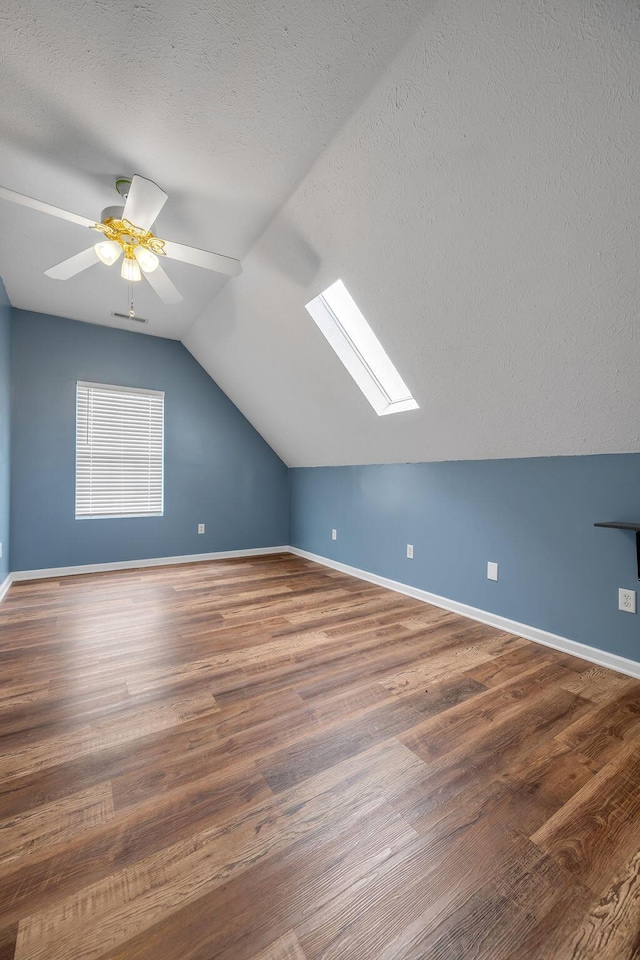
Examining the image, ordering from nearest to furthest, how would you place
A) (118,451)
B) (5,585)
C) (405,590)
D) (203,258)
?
(203,258), (5,585), (405,590), (118,451)

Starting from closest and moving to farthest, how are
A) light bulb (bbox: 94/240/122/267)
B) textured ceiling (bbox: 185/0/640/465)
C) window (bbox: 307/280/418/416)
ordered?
textured ceiling (bbox: 185/0/640/465), light bulb (bbox: 94/240/122/267), window (bbox: 307/280/418/416)

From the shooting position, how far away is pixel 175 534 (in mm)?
4500

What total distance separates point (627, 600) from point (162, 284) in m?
3.19

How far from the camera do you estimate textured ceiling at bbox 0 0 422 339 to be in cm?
134

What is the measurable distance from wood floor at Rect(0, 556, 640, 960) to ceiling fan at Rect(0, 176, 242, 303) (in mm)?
2203

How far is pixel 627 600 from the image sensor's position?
2.07 m

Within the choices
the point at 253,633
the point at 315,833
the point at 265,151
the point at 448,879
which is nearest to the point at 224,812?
the point at 315,833

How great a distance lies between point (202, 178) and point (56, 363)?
108 inches

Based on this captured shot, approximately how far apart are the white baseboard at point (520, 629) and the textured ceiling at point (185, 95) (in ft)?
9.60

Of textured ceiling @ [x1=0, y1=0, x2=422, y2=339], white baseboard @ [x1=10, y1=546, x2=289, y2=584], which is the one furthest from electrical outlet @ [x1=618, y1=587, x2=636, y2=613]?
white baseboard @ [x1=10, y1=546, x2=289, y2=584]

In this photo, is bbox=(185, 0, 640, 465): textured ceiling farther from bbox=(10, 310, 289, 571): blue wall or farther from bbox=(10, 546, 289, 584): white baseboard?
bbox=(10, 546, 289, 584): white baseboard

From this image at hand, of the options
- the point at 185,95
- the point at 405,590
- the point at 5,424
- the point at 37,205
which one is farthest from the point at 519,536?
the point at 5,424

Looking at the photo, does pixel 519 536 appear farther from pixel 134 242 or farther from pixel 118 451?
pixel 118 451

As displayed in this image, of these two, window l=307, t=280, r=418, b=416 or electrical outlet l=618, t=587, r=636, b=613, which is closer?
electrical outlet l=618, t=587, r=636, b=613
